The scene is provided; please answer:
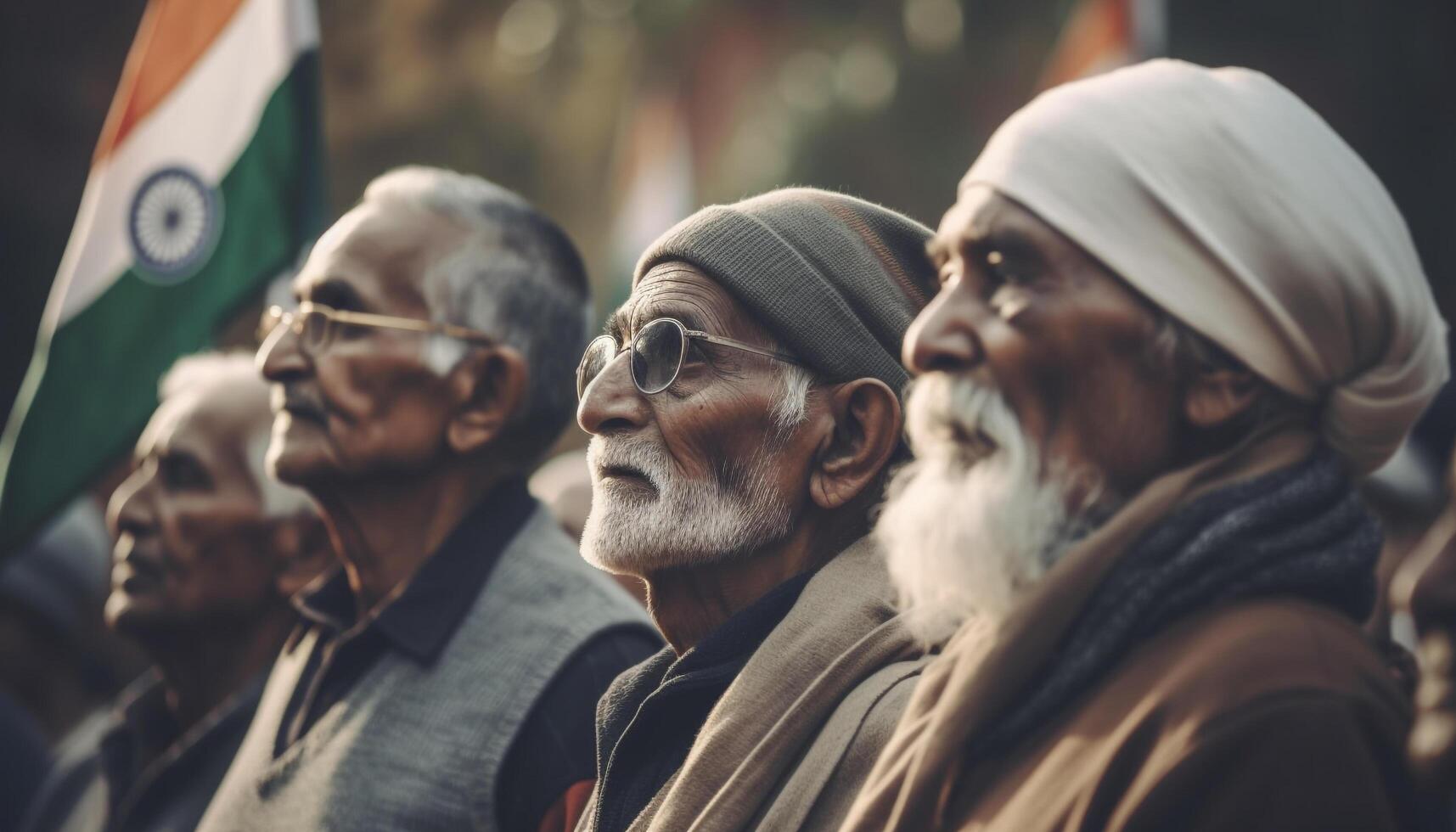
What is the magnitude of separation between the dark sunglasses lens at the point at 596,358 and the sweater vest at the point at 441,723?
0.71 meters

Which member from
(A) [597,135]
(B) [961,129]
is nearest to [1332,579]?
(A) [597,135]

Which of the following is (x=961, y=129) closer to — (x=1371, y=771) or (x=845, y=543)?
(x=845, y=543)

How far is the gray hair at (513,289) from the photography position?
4.55 m

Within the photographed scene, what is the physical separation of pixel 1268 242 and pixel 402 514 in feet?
9.43

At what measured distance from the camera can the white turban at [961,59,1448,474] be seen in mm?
2213

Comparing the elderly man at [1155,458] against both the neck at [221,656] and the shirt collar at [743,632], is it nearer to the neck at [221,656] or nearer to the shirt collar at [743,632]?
the shirt collar at [743,632]

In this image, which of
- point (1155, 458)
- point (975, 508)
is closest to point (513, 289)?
point (975, 508)

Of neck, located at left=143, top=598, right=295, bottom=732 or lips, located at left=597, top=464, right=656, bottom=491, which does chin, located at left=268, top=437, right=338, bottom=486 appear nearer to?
neck, located at left=143, top=598, right=295, bottom=732

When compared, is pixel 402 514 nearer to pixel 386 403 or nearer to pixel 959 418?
pixel 386 403

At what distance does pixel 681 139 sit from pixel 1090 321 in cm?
852

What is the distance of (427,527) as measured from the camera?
454cm

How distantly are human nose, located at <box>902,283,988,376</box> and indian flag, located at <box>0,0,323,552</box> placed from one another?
425 cm

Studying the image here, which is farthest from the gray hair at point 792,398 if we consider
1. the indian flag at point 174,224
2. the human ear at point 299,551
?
the indian flag at point 174,224

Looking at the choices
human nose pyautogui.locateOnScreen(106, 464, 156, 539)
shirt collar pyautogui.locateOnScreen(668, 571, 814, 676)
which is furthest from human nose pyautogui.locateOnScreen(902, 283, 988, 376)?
human nose pyautogui.locateOnScreen(106, 464, 156, 539)
